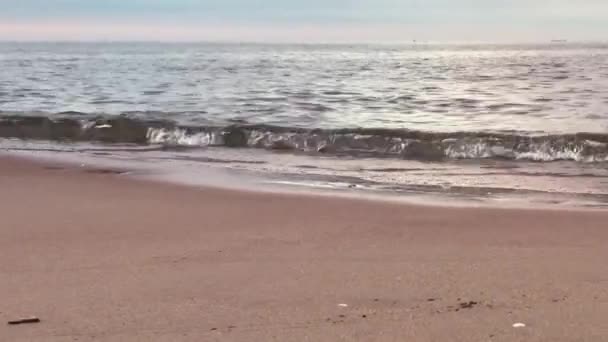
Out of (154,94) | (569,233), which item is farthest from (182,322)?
(154,94)

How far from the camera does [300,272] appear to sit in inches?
161

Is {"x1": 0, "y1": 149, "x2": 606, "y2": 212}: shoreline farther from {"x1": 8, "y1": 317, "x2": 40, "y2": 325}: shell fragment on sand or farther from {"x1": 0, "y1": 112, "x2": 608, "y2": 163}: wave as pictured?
{"x1": 8, "y1": 317, "x2": 40, "y2": 325}: shell fragment on sand

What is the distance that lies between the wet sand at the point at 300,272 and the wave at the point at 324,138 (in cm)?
486

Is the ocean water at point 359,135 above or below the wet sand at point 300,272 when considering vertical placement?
below

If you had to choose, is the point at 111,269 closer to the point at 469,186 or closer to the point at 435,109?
the point at 469,186

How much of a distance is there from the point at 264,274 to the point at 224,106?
44.5 ft

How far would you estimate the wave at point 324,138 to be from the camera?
35.3 ft

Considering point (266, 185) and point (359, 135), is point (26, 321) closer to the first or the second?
point (266, 185)

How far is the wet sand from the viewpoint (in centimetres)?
326

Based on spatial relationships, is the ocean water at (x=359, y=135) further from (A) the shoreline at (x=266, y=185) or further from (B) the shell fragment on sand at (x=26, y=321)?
(B) the shell fragment on sand at (x=26, y=321)

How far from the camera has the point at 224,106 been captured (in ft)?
57.0

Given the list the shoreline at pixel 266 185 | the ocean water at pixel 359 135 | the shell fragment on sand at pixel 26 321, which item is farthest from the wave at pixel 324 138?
the shell fragment on sand at pixel 26 321

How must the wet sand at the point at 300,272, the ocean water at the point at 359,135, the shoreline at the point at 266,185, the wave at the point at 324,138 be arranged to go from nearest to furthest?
the wet sand at the point at 300,272
the shoreline at the point at 266,185
the ocean water at the point at 359,135
the wave at the point at 324,138

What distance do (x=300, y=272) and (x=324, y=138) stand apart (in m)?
8.26
